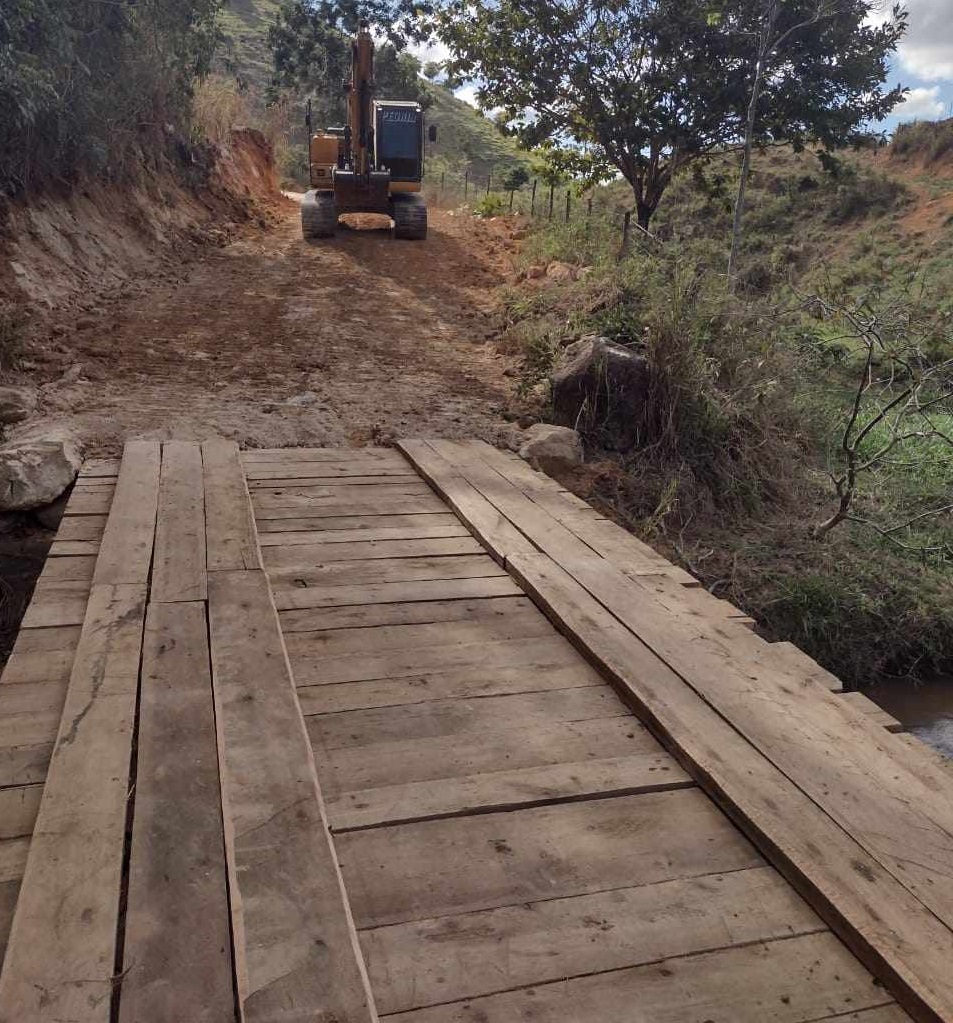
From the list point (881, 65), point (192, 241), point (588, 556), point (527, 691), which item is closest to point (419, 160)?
point (192, 241)

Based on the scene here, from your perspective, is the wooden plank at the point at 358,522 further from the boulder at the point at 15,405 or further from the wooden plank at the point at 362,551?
the boulder at the point at 15,405

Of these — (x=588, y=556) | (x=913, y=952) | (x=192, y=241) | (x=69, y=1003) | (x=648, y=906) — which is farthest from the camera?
(x=192, y=241)

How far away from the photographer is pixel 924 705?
5.34m

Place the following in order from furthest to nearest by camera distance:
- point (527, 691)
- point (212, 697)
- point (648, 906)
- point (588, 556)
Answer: point (588, 556) → point (527, 691) → point (212, 697) → point (648, 906)

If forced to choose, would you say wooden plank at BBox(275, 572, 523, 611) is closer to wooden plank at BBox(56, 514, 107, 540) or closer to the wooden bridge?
the wooden bridge

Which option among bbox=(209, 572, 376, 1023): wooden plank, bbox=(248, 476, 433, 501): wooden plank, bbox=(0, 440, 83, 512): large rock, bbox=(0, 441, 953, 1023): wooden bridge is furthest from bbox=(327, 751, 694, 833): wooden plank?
bbox=(0, 440, 83, 512): large rock

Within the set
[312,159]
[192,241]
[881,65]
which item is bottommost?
[192,241]

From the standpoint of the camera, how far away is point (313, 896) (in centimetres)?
145

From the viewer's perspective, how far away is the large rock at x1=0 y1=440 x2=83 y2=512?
13.1ft

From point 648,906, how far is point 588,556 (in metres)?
1.65

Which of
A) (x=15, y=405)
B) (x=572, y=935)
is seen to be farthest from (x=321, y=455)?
(x=572, y=935)

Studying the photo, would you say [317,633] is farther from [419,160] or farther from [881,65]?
[881,65]

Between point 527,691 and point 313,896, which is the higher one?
point 313,896

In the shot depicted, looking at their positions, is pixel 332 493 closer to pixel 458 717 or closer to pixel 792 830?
pixel 458 717
